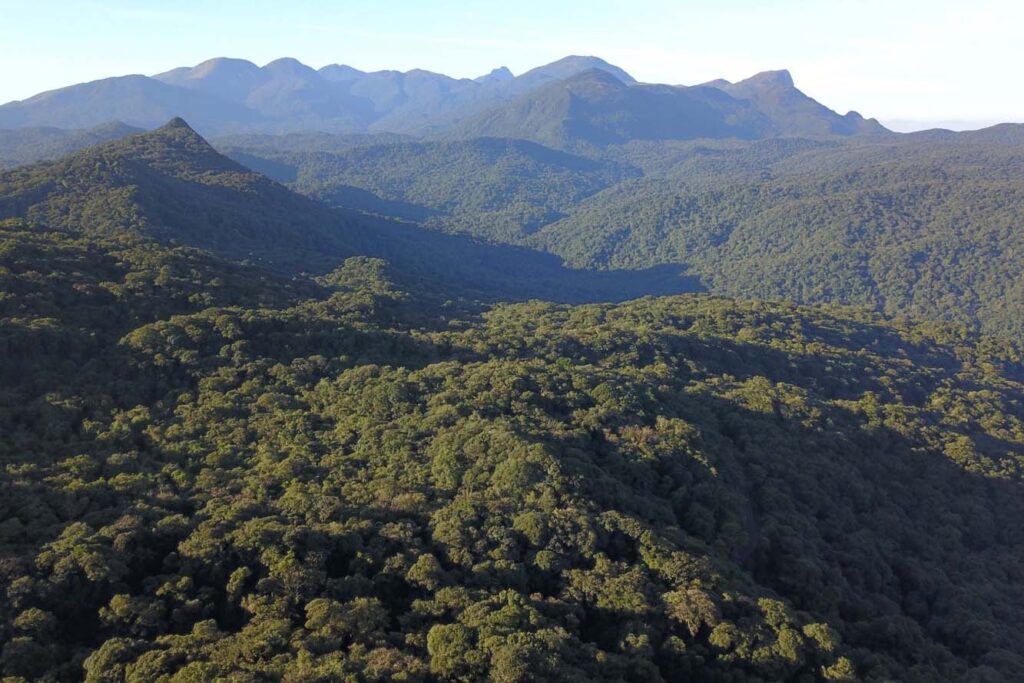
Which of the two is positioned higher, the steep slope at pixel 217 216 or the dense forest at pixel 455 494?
the steep slope at pixel 217 216

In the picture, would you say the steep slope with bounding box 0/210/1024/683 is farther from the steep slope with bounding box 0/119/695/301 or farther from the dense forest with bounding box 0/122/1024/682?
the steep slope with bounding box 0/119/695/301

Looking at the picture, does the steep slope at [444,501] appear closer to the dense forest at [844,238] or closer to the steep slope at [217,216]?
the steep slope at [217,216]

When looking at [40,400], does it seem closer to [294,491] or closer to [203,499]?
[203,499]

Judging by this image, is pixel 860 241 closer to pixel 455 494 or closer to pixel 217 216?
pixel 217 216

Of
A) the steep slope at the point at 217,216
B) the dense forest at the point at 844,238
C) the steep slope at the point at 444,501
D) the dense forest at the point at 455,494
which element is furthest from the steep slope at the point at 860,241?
the steep slope at the point at 444,501

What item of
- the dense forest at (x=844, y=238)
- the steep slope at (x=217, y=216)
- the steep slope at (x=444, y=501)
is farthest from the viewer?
the dense forest at (x=844, y=238)

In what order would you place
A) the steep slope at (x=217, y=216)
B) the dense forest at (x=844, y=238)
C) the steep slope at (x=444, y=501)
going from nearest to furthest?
the steep slope at (x=444, y=501), the steep slope at (x=217, y=216), the dense forest at (x=844, y=238)

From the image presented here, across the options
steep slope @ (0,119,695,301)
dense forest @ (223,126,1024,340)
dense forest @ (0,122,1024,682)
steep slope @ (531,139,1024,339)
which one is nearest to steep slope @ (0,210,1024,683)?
dense forest @ (0,122,1024,682)

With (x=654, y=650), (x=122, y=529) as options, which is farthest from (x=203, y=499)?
(x=654, y=650)

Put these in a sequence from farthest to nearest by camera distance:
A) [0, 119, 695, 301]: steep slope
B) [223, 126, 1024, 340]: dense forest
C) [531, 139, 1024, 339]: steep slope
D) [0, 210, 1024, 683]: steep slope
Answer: [223, 126, 1024, 340]: dense forest → [531, 139, 1024, 339]: steep slope → [0, 119, 695, 301]: steep slope → [0, 210, 1024, 683]: steep slope
